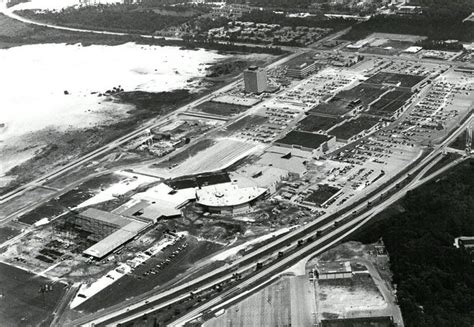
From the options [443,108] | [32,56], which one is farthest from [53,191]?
[32,56]

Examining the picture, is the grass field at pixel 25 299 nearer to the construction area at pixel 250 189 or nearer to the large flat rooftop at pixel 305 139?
the construction area at pixel 250 189

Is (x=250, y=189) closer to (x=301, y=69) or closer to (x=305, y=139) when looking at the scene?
(x=305, y=139)

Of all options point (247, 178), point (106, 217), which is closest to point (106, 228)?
point (106, 217)

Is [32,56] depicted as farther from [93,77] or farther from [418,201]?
[418,201]

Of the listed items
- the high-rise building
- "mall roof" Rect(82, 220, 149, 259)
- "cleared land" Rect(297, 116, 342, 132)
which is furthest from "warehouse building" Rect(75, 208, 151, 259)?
the high-rise building

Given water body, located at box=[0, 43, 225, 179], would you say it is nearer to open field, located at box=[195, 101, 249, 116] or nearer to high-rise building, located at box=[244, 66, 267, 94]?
open field, located at box=[195, 101, 249, 116]

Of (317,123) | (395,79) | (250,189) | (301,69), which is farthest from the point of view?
(301,69)
